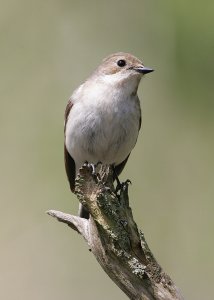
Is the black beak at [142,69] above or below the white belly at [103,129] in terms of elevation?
above

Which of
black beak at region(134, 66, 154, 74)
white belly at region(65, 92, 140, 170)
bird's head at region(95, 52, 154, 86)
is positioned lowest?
white belly at region(65, 92, 140, 170)

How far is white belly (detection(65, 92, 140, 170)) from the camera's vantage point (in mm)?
4801

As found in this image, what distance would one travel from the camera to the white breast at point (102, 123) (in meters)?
4.80

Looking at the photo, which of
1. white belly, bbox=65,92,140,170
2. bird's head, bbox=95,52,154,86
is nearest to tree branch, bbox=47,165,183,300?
white belly, bbox=65,92,140,170

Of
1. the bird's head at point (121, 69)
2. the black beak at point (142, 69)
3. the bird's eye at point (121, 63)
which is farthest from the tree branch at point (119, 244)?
the bird's eye at point (121, 63)

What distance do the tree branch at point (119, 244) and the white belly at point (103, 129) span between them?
1.36 metres

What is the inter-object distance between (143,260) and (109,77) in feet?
7.56

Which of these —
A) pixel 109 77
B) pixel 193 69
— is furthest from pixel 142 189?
pixel 193 69

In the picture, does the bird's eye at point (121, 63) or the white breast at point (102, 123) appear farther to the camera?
the bird's eye at point (121, 63)

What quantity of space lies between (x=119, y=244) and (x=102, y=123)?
1.76 meters

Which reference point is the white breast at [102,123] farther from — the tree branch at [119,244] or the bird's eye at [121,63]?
the tree branch at [119,244]

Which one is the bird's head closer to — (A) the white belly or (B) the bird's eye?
(B) the bird's eye

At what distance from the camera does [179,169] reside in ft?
18.6

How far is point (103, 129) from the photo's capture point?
189 inches
